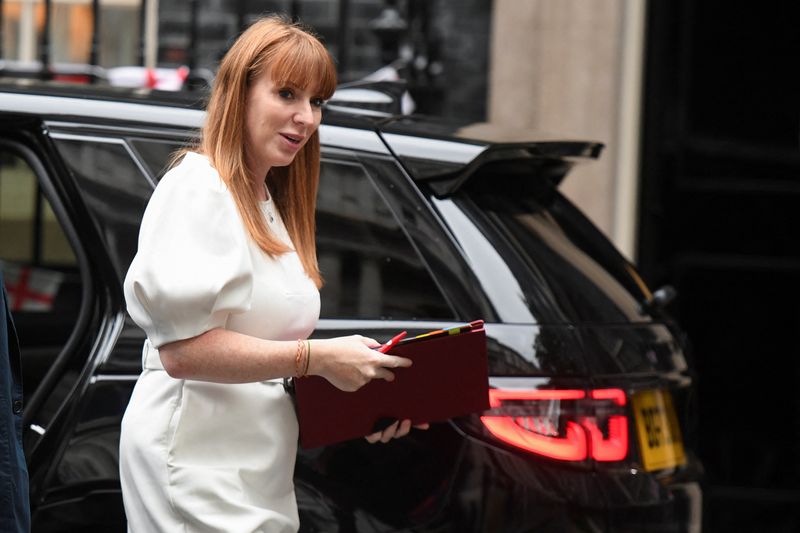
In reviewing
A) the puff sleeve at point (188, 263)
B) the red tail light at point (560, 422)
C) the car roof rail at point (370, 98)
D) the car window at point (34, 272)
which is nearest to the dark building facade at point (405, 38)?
the car window at point (34, 272)

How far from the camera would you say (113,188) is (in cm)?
345

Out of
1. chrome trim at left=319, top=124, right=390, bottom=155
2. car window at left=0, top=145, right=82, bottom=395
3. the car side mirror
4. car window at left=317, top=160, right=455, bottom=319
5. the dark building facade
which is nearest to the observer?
car window at left=317, top=160, right=455, bottom=319

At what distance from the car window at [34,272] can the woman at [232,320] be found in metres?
2.05

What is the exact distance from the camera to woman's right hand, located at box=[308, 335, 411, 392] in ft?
8.38

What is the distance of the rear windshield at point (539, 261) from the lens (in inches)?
133

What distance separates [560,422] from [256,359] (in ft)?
3.17

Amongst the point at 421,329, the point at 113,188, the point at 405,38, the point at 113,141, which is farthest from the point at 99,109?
the point at 405,38

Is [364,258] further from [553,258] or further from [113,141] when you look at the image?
[113,141]

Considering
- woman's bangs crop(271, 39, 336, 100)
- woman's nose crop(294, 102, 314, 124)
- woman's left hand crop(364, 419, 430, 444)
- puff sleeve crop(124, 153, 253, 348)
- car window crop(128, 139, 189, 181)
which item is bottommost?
woman's left hand crop(364, 419, 430, 444)

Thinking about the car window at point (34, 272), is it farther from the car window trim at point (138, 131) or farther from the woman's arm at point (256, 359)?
the woman's arm at point (256, 359)

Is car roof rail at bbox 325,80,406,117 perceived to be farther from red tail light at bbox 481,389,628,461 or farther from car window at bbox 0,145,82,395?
car window at bbox 0,145,82,395

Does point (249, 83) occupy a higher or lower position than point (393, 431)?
higher

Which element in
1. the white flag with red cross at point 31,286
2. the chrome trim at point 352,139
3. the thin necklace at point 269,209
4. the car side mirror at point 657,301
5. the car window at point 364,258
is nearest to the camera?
the thin necklace at point 269,209

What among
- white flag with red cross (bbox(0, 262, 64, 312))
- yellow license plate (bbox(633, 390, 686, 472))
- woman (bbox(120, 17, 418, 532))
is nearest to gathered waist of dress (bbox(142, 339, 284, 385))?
woman (bbox(120, 17, 418, 532))
